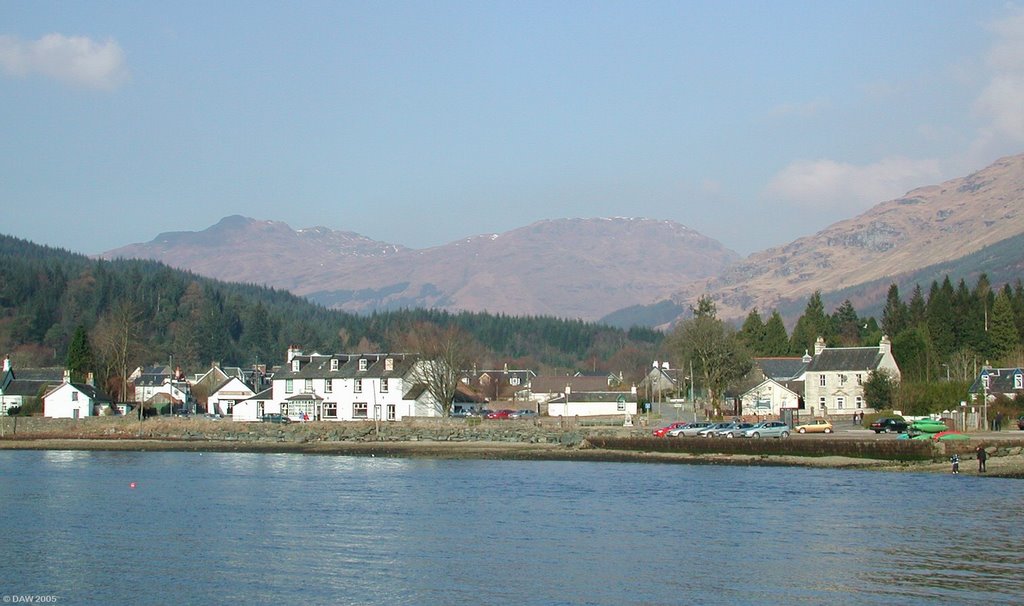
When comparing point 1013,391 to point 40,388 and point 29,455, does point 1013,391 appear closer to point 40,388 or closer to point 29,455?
point 29,455

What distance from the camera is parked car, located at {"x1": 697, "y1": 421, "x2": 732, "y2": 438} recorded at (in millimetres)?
72000

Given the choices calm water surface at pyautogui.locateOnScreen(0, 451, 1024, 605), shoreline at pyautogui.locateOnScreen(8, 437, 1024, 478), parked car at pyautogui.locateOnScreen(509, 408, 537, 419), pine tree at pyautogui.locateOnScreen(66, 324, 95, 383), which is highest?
pine tree at pyautogui.locateOnScreen(66, 324, 95, 383)

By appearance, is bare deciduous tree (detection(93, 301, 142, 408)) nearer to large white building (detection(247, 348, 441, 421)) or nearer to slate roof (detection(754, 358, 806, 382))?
large white building (detection(247, 348, 441, 421))

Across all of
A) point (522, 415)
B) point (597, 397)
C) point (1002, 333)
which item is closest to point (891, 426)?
point (522, 415)

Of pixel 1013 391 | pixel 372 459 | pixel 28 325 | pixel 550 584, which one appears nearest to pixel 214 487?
pixel 372 459

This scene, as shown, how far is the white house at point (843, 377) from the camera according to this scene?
93.7m

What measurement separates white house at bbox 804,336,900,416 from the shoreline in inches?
1163

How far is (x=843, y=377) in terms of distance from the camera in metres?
94.4

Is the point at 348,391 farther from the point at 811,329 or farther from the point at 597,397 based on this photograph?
the point at 811,329

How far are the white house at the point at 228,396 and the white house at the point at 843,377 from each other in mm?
52186

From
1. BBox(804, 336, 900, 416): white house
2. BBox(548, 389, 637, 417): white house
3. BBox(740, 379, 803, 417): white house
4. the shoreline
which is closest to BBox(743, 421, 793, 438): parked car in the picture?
the shoreline

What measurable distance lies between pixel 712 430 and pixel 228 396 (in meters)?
55.2

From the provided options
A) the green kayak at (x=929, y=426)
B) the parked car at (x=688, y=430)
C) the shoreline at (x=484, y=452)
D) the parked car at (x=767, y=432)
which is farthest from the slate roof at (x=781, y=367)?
the shoreline at (x=484, y=452)

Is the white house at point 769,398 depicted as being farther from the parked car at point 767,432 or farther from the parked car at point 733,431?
the parked car at point 767,432
